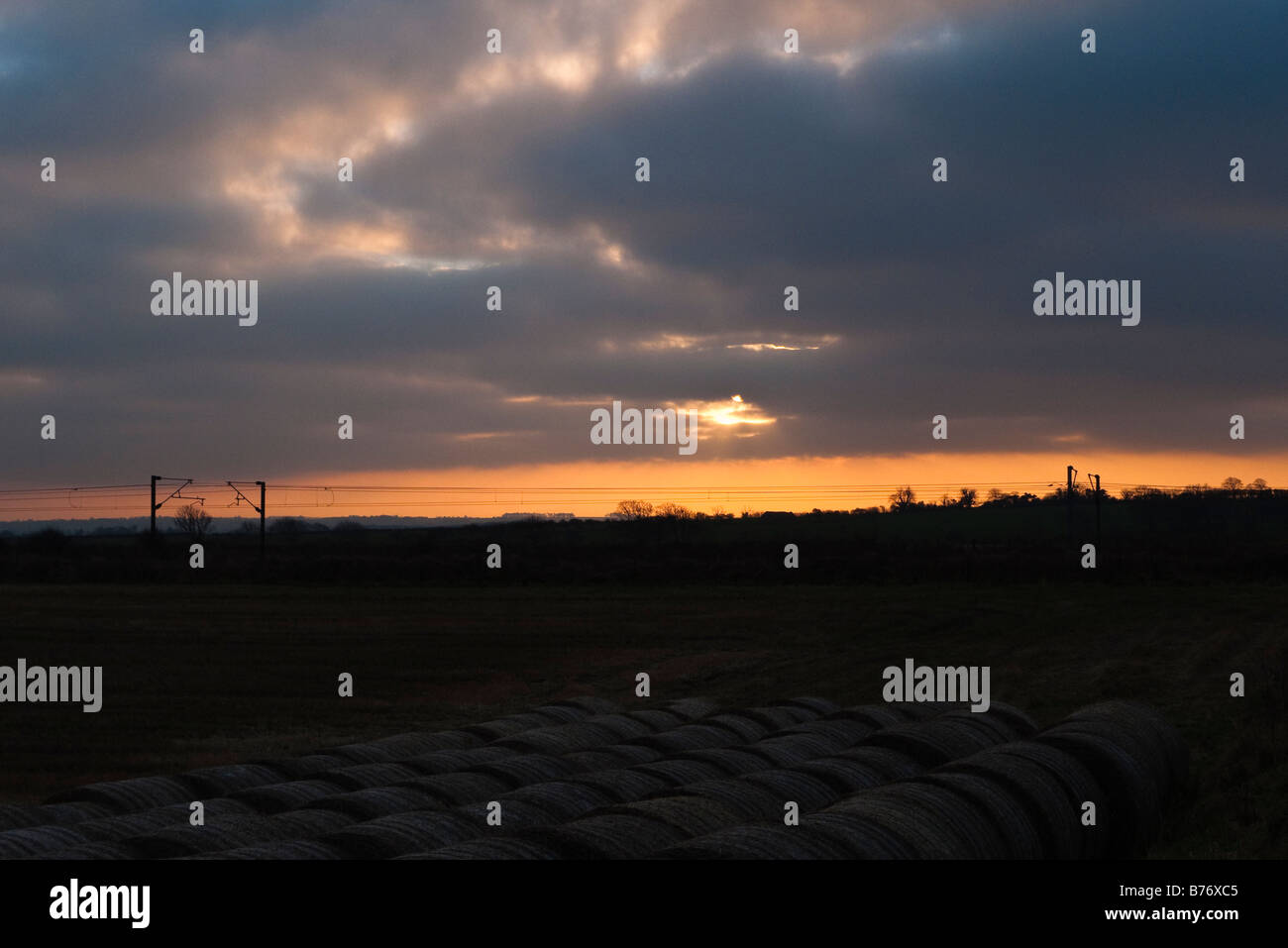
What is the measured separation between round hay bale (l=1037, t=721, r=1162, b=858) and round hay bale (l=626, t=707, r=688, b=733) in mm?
5108

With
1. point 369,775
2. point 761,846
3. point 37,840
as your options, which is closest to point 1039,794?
point 761,846

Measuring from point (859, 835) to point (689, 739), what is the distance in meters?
5.78

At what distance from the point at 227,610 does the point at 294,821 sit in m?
38.7

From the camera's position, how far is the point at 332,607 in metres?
48.2

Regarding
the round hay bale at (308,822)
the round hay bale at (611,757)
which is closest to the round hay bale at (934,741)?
the round hay bale at (611,757)

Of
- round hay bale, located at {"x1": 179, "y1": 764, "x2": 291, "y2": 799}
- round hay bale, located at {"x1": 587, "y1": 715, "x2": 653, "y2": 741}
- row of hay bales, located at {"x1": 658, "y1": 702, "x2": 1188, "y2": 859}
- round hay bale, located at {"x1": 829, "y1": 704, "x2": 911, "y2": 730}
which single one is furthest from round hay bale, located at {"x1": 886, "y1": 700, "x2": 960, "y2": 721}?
round hay bale, located at {"x1": 179, "y1": 764, "x2": 291, "y2": 799}

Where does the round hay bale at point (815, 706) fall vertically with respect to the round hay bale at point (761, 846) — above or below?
below

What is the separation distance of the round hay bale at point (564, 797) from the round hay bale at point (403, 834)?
85 cm

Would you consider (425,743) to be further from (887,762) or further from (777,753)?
(887,762)

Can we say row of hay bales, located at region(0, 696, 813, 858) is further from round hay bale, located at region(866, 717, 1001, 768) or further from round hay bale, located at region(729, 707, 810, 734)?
round hay bale, located at region(866, 717, 1001, 768)

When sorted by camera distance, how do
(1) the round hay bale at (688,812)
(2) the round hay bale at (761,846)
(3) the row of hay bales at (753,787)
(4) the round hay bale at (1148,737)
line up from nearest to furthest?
(2) the round hay bale at (761,846)
(3) the row of hay bales at (753,787)
(1) the round hay bale at (688,812)
(4) the round hay bale at (1148,737)

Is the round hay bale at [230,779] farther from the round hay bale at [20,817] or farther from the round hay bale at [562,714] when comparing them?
the round hay bale at [562,714]

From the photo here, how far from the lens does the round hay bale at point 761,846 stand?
7840 mm
